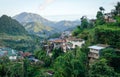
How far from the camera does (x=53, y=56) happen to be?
3325 cm

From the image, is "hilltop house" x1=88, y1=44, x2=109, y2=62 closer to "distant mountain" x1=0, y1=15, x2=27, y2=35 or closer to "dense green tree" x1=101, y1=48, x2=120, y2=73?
"dense green tree" x1=101, y1=48, x2=120, y2=73

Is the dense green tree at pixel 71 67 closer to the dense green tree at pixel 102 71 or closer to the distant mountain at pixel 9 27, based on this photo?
the dense green tree at pixel 102 71

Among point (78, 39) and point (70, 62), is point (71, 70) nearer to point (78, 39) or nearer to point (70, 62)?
point (70, 62)

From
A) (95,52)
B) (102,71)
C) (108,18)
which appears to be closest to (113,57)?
(95,52)

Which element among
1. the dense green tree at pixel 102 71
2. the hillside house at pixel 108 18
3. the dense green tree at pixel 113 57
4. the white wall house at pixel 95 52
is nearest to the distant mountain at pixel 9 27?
the hillside house at pixel 108 18

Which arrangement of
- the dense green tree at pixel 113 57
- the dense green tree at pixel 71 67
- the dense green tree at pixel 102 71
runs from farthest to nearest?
1. the dense green tree at pixel 113 57
2. the dense green tree at pixel 71 67
3. the dense green tree at pixel 102 71

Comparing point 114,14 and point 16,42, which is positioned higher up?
point 114,14

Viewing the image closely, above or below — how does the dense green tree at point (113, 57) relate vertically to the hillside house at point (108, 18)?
below

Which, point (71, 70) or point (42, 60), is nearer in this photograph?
point (71, 70)

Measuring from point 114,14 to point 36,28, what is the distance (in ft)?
362

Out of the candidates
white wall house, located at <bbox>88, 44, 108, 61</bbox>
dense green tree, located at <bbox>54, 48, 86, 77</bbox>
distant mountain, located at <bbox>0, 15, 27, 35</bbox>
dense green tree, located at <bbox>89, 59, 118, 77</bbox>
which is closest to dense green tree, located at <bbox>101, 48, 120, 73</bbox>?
white wall house, located at <bbox>88, 44, 108, 61</bbox>

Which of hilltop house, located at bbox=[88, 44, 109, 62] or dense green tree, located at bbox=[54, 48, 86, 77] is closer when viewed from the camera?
dense green tree, located at bbox=[54, 48, 86, 77]

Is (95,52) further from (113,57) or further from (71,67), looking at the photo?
(71,67)

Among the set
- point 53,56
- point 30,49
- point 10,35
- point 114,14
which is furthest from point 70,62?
point 10,35
